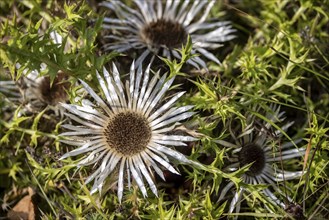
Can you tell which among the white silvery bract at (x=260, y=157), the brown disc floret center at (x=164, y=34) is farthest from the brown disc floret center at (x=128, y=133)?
the brown disc floret center at (x=164, y=34)

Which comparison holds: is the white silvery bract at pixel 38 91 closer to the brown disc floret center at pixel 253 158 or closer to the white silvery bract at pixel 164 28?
the white silvery bract at pixel 164 28

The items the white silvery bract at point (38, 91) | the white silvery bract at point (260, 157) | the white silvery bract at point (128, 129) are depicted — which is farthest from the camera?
the white silvery bract at point (38, 91)

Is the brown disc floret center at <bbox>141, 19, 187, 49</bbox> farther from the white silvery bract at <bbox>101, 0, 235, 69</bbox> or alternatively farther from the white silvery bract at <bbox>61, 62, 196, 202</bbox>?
the white silvery bract at <bbox>61, 62, 196, 202</bbox>

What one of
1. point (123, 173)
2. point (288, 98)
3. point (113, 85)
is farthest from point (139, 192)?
A: point (288, 98)

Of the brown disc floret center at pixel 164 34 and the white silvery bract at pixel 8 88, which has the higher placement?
the brown disc floret center at pixel 164 34

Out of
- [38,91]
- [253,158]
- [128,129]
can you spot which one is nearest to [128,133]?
[128,129]

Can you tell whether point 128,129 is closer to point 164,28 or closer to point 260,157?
point 260,157
